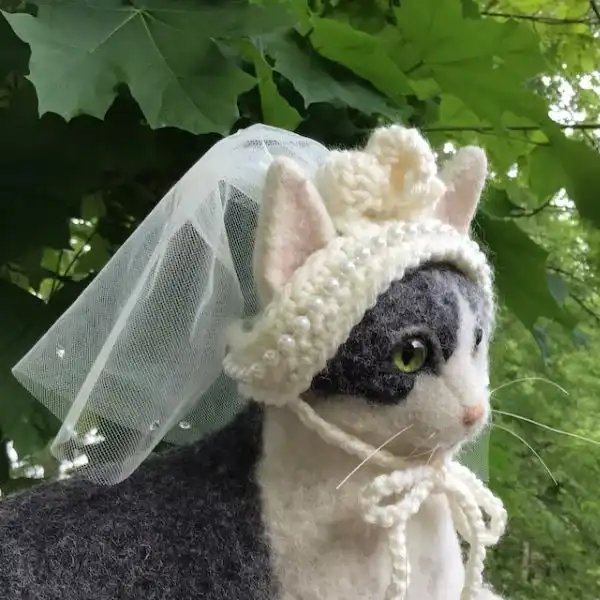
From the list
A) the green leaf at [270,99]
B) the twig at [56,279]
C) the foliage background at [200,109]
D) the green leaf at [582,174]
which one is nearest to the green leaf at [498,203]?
the foliage background at [200,109]

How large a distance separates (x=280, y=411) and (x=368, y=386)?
54mm

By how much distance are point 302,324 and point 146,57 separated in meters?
0.18

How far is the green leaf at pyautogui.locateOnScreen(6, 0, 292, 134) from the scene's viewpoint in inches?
17.2

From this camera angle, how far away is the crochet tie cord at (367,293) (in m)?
0.39

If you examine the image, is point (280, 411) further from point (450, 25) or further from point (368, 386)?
point (450, 25)

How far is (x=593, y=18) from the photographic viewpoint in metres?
1.04

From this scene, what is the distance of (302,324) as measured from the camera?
38 cm

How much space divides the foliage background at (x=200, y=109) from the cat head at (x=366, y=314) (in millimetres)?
85

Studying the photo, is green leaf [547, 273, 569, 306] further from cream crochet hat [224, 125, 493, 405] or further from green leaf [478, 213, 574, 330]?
cream crochet hat [224, 125, 493, 405]

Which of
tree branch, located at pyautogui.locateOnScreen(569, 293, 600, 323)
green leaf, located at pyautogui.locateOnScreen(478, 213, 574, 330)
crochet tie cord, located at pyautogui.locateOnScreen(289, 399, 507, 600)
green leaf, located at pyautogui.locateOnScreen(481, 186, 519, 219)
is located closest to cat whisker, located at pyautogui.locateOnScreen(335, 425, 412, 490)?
crochet tie cord, located at pyautogui.locateOnScreen(289, 399, 507, 600)

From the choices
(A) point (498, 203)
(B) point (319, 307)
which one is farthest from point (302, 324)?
(A) point (498, 203)

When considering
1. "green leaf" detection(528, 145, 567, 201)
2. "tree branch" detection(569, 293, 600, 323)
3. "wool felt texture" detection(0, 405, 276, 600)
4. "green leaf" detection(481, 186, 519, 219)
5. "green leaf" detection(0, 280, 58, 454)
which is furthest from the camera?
"tree branch" detection(569, 293, 600, 323)

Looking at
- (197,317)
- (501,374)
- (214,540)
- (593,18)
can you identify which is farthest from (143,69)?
(593,18)

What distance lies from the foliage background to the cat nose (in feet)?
0.50
